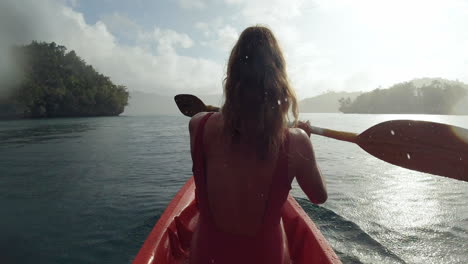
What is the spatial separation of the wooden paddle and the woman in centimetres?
147

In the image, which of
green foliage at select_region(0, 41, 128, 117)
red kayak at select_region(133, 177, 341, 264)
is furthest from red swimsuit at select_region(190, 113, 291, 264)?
green foliage at select_region(0, 41, 128, 117)

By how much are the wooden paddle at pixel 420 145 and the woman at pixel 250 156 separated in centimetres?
147

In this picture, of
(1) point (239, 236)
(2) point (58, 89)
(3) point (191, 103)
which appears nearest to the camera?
(1) point (239, 236)

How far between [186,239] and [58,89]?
76.6 meters

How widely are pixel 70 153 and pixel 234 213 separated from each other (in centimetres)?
1392

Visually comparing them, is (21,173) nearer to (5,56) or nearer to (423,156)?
(423,156)

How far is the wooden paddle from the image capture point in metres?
2.45

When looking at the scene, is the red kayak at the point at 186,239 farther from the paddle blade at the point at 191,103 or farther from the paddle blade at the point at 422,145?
the paddle blade at the point at 191,103

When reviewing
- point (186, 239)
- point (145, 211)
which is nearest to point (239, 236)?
point (186, 239)

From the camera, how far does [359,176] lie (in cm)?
1009

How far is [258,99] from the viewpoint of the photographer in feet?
5.82

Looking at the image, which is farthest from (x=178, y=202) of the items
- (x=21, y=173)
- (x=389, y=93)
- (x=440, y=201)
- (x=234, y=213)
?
(x=389, y=93)

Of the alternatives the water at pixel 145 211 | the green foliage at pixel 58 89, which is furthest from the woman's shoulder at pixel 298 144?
the green foliage at pixel 58 89

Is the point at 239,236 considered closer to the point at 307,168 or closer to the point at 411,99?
the point at 307,168
